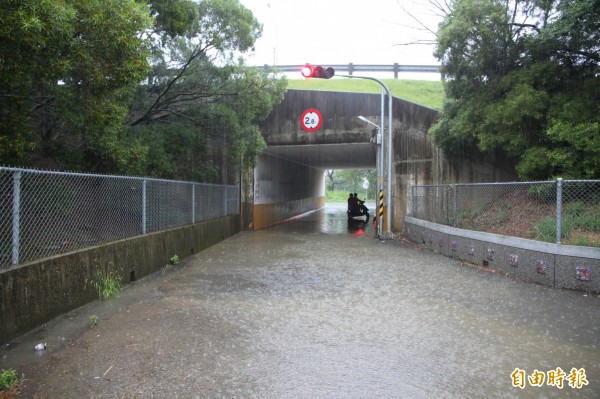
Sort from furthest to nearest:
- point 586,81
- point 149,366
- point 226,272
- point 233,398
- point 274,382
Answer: point 586,81 → point 226,272 → point 149,366 → point 274,382 → point 233,398

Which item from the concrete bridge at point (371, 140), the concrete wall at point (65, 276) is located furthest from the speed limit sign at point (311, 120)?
the concrete wall at point (65, 276)

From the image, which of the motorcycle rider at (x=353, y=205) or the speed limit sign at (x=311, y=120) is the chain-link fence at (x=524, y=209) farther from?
the motorcycle rider at (x=353, y=205)

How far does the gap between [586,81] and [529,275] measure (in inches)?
210

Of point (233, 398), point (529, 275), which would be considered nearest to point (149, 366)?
point (233, 398)

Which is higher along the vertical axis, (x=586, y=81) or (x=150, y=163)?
(x=586, y=81)

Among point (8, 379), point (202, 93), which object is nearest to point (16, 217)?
point (8, 379)

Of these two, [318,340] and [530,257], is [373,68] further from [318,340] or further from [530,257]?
[318,340]

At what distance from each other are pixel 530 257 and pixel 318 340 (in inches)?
197

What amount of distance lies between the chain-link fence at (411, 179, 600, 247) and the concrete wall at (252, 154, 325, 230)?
6.72m

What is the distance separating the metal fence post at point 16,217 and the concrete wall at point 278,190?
12.9 m

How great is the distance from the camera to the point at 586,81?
9.99 m

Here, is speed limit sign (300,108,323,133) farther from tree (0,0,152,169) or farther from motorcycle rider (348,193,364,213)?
tree (0,0,152,169)

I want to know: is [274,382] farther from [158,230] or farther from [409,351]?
[158,230]

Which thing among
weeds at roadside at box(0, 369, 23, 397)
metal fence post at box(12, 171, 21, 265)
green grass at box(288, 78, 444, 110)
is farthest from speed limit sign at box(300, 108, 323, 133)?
weeds at roadside at box(0, 369, 23, 397)
